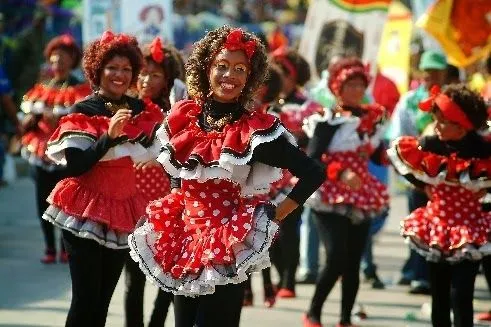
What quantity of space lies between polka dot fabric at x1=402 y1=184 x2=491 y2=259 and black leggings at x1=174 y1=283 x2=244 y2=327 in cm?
185

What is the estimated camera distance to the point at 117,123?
588 centimetres

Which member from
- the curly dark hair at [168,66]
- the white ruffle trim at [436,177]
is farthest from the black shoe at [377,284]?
the curly dark hair at [168,66]

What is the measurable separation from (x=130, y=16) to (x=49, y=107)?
209 centimetres

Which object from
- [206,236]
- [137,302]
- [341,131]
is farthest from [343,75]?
[206,236]

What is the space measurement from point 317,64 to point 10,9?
359 inches

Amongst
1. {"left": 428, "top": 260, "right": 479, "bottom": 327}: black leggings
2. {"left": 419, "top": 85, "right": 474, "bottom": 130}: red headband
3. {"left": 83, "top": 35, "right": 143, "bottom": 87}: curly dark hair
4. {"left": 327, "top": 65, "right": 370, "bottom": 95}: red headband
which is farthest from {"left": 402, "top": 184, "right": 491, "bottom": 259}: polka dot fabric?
{"left": 83, "top": 35, "right": 143, "bottom": 87}: curly dark hair

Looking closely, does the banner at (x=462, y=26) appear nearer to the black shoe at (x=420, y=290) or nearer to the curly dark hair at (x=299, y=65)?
the curly dark hair at (x=299, y=65)

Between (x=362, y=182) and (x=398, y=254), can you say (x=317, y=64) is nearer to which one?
(x=398, y=254)

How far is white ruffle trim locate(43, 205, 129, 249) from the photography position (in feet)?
19.7

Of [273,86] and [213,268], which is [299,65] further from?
[213,268]

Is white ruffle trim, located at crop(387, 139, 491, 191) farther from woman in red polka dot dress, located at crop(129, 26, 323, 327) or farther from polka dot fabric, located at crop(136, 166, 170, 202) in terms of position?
woman in red polka dot dress, located at crop(129, 26, 323, 327)

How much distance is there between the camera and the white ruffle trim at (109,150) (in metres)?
6.02

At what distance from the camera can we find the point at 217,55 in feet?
17.8

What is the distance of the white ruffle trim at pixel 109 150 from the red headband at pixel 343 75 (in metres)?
2.16
